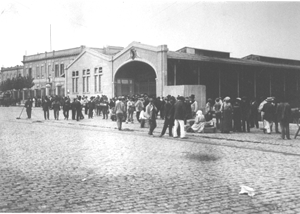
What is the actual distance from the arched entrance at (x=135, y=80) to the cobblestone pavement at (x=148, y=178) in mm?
24554

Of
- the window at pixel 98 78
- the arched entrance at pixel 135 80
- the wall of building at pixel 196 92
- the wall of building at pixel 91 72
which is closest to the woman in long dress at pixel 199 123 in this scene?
the wall of building at pixel 196 92

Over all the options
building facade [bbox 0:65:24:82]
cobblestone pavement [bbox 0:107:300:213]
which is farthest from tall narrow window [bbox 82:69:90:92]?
cobblestone pavement [bbox 0:107:300:213]

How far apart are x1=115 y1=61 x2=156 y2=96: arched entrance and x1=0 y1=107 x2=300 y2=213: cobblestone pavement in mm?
24554

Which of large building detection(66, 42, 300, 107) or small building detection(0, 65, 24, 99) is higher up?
small building detection(0, 65, 24, 99)

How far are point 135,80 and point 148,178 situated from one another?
102 ft

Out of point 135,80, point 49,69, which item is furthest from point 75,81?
point 49,69

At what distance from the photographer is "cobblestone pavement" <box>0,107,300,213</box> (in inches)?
198

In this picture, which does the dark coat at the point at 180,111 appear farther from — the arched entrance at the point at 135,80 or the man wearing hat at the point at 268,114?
the arched entrance at the point at 135,80

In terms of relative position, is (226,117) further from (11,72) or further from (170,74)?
(11,72)

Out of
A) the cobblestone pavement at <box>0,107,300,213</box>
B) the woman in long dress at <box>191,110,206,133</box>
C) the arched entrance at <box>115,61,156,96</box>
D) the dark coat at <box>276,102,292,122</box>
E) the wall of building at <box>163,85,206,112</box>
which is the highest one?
the arched entrance at <box>115,61,156,96</box>

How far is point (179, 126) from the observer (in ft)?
46.4

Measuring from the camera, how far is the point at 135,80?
37438 mm

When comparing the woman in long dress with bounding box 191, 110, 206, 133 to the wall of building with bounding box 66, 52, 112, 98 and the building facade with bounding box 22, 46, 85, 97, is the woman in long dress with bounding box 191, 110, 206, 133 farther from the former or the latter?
the building facade with bounding box 22, 46, 85, 97

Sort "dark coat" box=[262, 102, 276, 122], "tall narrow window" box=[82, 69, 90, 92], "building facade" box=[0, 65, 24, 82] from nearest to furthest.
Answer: "dark coat" box=[262, 102, 276, 122] < "tall narrow window" box=[82, 69, 90, 92] < "building facade" box=[0, 65, 24, 82]
